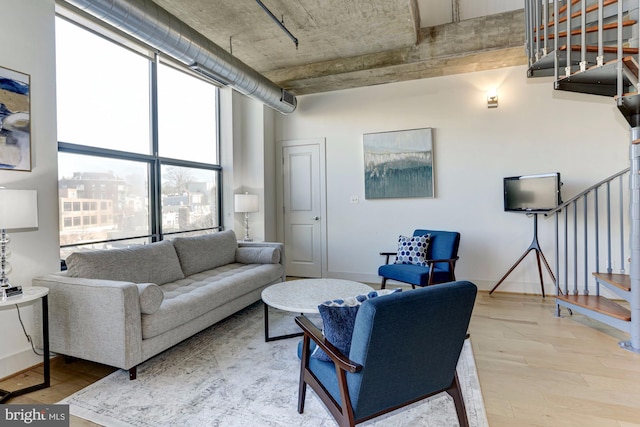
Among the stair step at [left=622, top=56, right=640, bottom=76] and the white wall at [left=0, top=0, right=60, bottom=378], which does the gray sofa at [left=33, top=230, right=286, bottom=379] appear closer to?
the white wall at [left=0, top=0, right=60, bottom=378]

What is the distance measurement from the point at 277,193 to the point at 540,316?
13.0 ft

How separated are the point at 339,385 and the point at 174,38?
3051 millimetres

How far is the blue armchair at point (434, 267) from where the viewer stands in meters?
3.42

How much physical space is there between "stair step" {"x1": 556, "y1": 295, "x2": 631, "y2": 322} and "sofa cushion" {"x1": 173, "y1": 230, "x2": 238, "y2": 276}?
380 centimetres

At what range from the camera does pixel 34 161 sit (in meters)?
2.44

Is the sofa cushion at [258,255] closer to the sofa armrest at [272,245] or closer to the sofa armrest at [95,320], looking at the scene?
the sofa armrest at [272,245]

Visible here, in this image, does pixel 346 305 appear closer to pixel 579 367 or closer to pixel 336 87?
pixel 579 367

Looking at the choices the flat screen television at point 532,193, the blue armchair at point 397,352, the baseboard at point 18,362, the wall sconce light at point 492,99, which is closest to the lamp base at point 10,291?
the baseboard at point 18,362

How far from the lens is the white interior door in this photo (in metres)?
5.14

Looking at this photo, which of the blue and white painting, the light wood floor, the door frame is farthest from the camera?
the door frame

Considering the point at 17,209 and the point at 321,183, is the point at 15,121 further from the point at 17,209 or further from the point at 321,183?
the point at 321,183

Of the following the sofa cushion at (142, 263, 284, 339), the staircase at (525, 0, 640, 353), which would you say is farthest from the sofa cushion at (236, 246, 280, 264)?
the staircase at (525, 0, 640, 353)

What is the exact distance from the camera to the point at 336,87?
4.86 metres

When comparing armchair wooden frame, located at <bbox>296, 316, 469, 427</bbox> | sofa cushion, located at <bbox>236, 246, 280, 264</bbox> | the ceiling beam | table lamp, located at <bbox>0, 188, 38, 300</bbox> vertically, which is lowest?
armchair wooden frame, located at <bbox>296, 316, 469, 427</bbox>
